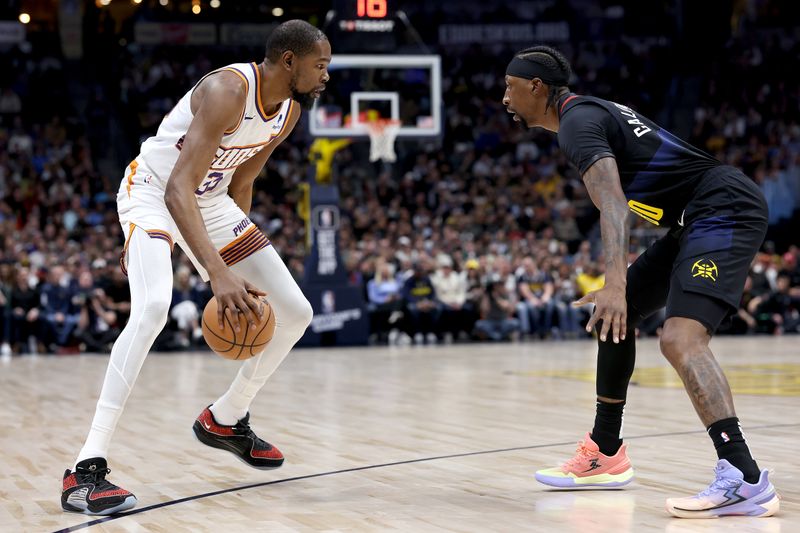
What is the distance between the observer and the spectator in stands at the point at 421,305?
17.1m

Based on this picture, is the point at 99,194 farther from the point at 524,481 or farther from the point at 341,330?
the point at 524,481

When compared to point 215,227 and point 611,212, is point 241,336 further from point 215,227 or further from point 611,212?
point 611,212

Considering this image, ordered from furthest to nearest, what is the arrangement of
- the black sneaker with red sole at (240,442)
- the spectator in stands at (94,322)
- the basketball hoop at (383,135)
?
1. the basketball hoop at (383,135)
2. the spectator in stands at (94,322)
3. the black sneaker with red sole at (240,442)

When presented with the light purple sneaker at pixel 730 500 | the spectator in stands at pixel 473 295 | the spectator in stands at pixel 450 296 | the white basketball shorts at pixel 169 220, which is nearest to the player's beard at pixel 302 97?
the white basketball shorts at pixel 169 220

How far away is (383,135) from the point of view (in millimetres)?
15570

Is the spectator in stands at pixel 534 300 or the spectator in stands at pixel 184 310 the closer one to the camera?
the spectator in stands at pixel 184 310

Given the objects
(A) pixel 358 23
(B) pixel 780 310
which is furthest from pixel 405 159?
(B) pixel 780 310

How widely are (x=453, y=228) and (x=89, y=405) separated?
41.7 ft

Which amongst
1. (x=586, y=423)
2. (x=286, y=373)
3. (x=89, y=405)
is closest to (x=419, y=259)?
(x=286, y=373)

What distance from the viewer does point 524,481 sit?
16.4 ft

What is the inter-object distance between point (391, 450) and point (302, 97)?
2.10 m

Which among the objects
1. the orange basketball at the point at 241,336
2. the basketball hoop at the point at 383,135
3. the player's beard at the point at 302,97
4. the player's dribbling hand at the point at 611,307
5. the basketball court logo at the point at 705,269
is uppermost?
the basketball hoop at the point at 383,135

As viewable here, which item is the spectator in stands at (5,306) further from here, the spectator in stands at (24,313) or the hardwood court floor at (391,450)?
the hardwood court floor at (391,450)

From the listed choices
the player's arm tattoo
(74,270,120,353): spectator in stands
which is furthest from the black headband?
(74,270,120,353): spectator in stands
